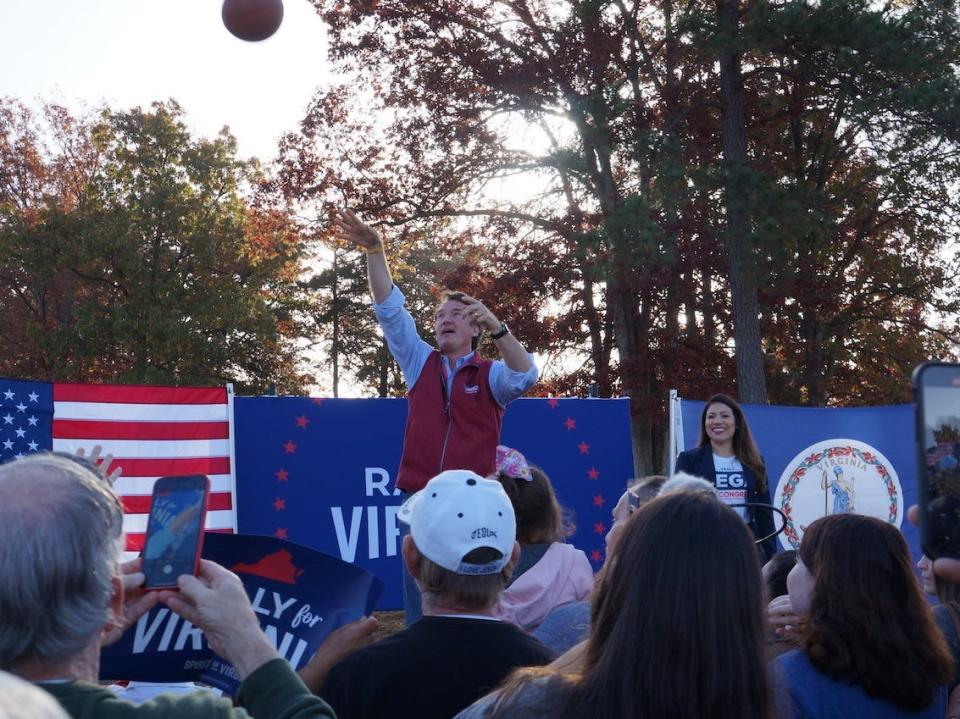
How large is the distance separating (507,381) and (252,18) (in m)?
3.47

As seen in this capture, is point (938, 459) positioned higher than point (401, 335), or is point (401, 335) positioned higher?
point (401, 335)

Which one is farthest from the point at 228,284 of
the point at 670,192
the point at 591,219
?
the point at 670,192

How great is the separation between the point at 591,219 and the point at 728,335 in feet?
10.00

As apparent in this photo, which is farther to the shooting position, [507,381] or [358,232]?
[358,232]

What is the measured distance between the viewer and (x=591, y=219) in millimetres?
17562

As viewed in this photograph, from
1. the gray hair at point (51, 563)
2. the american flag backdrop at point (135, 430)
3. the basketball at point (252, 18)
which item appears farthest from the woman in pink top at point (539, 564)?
the basketball at point (252, 18)

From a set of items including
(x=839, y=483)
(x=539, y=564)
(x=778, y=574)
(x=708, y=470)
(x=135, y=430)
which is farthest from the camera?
(x=839, y=483)

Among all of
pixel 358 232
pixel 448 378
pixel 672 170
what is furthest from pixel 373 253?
pixel 672 170

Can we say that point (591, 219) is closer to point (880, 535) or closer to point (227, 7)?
point (227, 7)

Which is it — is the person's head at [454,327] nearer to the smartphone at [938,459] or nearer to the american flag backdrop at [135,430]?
the american flag backdrop at [135,430]

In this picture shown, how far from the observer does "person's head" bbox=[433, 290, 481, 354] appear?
5.30m

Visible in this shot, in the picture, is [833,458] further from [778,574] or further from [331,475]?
[778,574]

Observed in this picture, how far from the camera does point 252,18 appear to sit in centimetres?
727

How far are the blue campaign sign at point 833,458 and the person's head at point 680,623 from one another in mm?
6875
